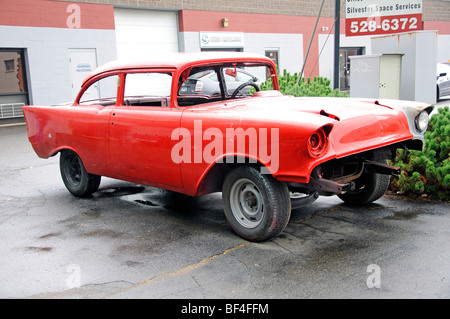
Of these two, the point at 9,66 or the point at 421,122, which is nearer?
the point at 421,122

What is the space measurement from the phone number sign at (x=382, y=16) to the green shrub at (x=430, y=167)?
4209mm

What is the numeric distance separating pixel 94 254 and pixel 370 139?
2651 millimetres

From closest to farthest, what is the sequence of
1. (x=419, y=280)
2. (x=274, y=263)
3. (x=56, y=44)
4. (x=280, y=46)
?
(x=419, y=280) < (x=274, y=263) < (x=56, y=44) < (x=280, y=46)

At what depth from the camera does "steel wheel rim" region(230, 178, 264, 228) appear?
4.24 meters

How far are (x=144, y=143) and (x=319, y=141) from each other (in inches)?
76.4

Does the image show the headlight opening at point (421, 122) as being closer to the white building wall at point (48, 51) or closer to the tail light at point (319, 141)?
the tail light at point (319, 141)

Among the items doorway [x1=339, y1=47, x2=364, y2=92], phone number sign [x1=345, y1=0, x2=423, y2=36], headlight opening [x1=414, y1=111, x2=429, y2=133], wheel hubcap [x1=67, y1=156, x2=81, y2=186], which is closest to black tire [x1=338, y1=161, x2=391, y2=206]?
headlight opening [x1=414, y1=111, x2=429, y2=133]

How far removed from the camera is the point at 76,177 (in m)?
6.23

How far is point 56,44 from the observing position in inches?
618

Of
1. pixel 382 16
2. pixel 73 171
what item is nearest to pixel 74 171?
pixel 73 171

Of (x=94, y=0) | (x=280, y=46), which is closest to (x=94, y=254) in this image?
(x=94, y=0)

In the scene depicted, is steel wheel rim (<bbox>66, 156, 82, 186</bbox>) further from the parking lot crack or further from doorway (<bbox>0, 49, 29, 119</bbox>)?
doorway (<bbox>0, 49, 29, 119</bbox>)

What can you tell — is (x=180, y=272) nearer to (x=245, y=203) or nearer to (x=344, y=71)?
(x=245, y=203)
